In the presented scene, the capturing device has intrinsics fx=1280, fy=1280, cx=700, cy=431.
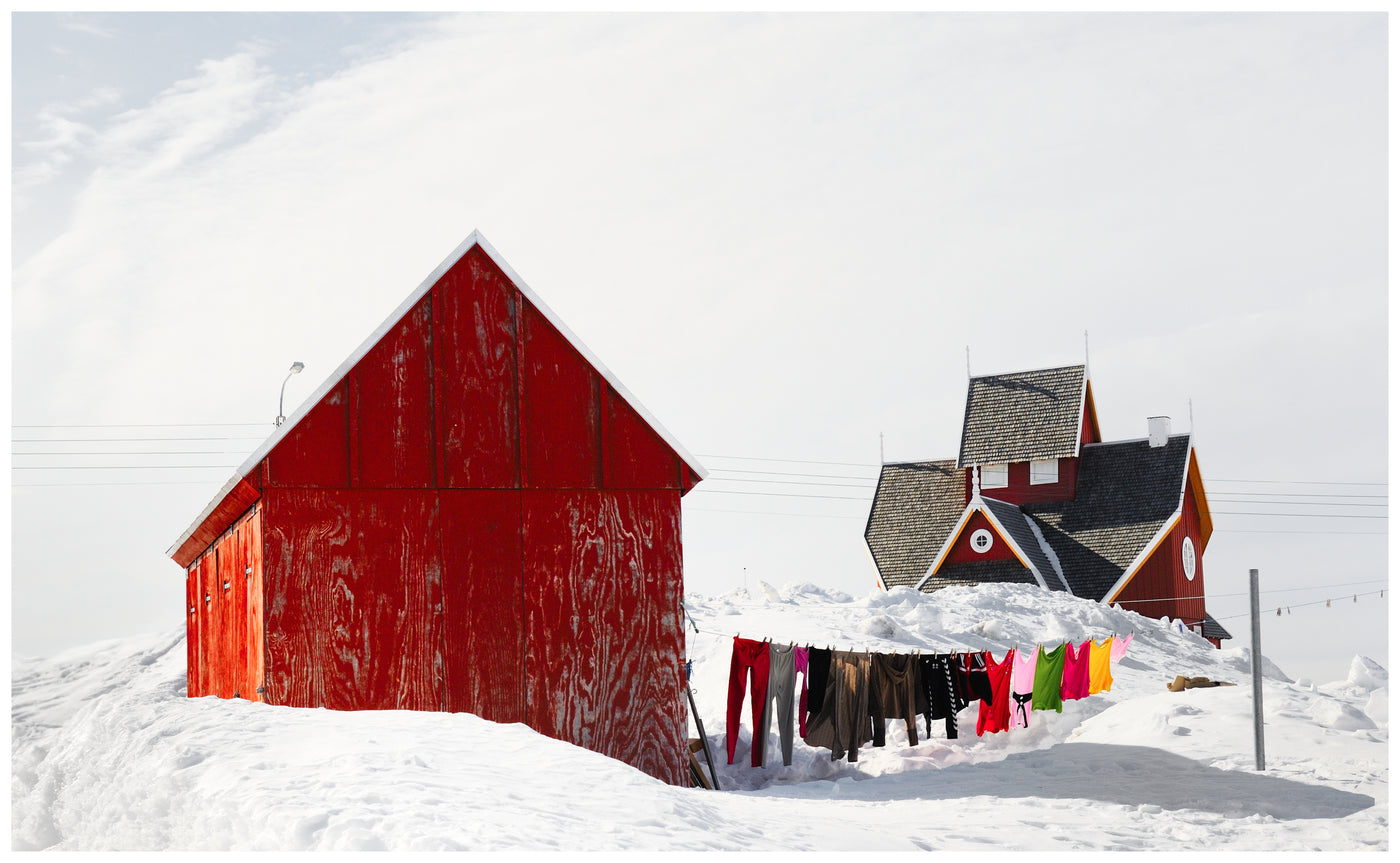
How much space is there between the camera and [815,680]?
16.8 m

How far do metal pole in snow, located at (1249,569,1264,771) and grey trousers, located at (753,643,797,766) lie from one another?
220 inches

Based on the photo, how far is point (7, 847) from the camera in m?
8.33

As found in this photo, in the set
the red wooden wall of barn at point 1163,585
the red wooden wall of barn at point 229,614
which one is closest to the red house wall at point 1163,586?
the red wooden wall of barn at point 1163,585

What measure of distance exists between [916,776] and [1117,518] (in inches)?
781

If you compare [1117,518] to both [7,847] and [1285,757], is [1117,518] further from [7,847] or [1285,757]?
[7,847]

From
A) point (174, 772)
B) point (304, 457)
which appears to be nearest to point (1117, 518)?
point (304, 457)

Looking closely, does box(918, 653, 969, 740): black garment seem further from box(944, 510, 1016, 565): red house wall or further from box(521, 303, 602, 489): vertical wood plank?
box(944, 510, 1016, 565): red house wall

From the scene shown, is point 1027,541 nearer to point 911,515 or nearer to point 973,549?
point 973,549

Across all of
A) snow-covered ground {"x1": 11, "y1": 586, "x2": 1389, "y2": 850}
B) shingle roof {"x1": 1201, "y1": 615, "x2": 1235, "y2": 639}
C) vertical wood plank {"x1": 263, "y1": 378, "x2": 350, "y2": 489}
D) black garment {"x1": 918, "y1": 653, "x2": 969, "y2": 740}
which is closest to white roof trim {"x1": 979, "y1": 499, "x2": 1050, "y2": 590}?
shingle roof {"x1": 1201, "y1": 615, "x2": 1235, "y2": 639}

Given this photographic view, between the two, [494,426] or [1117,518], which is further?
[1117,518]

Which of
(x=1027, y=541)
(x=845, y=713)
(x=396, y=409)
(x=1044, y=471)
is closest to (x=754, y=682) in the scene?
(x=845, y=713)

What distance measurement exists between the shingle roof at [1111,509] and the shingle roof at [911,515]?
7.32 ft

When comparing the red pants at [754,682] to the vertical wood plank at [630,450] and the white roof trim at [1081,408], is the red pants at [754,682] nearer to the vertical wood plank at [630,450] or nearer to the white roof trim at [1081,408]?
the vertical wood plank at [630,450]

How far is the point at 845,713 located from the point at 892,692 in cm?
69
